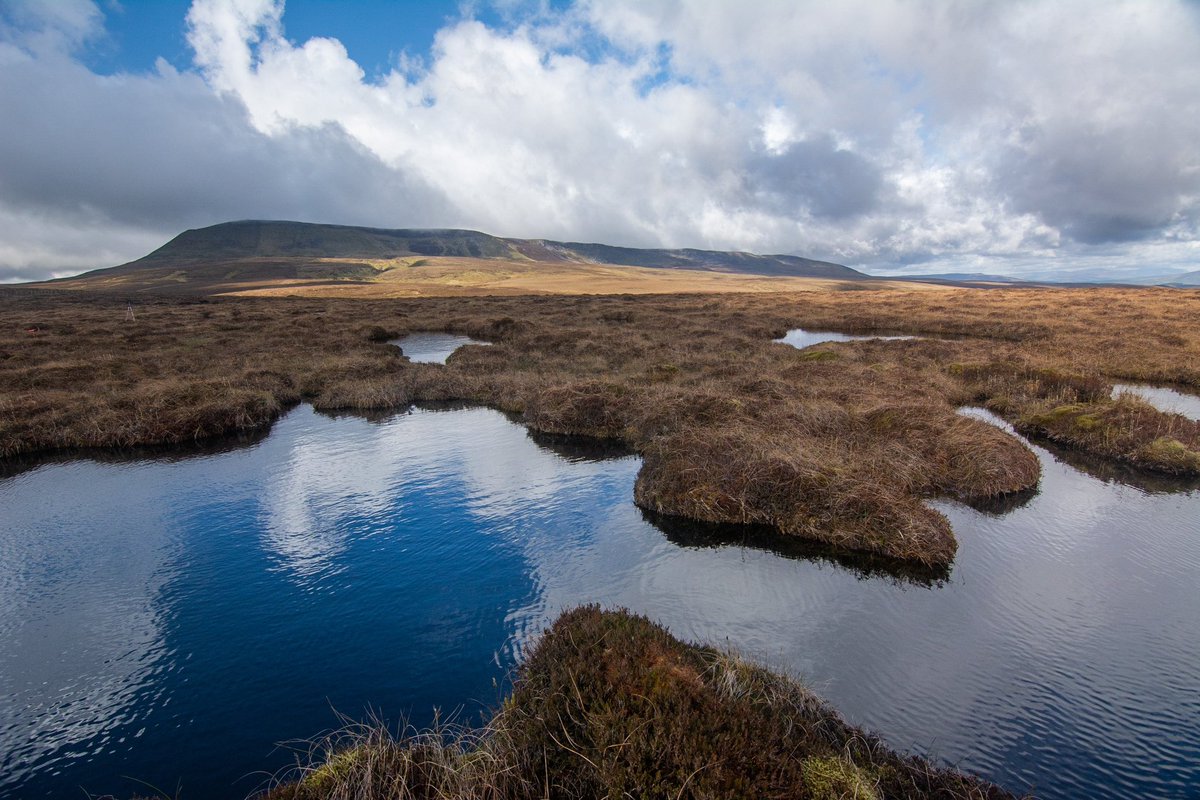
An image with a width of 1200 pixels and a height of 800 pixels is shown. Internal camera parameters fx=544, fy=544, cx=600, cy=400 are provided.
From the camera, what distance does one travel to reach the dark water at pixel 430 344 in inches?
1757

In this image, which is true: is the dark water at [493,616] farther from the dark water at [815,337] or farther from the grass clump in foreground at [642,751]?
the dark water at [815,337]

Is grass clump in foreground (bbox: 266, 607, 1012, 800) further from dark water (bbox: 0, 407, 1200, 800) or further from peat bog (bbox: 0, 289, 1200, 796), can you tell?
dark water (bbox: 0, 407, 1200, 800)

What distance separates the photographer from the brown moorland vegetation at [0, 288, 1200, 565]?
53.2 feet

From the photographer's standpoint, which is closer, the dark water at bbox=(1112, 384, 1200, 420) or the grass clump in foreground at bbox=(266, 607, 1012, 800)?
the grass clump in foreground at bbox=(266, 607, 1012, 800)

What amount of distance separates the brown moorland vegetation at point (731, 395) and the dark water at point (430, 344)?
85.2 inches

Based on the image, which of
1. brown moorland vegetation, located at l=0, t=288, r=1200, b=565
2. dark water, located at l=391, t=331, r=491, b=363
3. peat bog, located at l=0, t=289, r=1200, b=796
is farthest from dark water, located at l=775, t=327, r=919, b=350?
dark water, located at l=391, t=331, r=491, b=363

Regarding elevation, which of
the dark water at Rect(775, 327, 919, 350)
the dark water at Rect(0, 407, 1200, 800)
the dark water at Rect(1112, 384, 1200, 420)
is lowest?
the dark water at Rect(0, 407, 1200, 800)

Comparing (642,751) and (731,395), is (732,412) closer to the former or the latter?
(731,395)

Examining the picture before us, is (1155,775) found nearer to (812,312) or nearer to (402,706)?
(402,706)

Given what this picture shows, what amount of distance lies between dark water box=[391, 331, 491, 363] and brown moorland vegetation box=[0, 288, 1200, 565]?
2.16 m

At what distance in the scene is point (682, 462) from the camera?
17.8 m

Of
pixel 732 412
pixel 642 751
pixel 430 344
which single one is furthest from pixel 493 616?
pixel 430 344

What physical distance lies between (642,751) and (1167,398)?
36149mm

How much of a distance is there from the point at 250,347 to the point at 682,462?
134 ft
